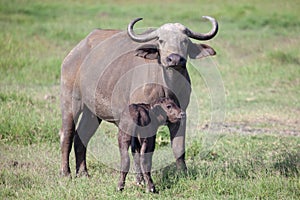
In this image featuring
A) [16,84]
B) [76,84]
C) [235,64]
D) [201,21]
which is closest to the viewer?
[76,84]

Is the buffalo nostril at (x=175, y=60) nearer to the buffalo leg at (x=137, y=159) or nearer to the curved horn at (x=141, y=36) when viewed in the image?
the curved horn at (x=141, y=36)

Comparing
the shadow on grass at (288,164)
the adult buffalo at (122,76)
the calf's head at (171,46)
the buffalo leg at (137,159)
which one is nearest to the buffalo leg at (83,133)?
the adult buffalo at (122,76)

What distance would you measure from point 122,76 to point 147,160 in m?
1.09

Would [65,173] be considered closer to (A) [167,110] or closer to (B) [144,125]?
(B) [144,125]

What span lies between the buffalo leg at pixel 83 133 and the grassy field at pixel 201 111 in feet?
0.78

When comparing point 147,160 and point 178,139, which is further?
point 178,139

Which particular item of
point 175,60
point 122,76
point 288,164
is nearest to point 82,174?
point 122,76

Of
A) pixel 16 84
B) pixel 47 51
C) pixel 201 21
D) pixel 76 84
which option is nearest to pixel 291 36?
pixel 201 21

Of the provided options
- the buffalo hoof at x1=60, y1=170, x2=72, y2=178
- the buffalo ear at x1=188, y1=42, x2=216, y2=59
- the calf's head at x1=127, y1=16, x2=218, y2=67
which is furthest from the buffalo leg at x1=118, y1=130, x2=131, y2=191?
the buffalo hoof at x1=60, y1=170, x2=72, y2=178

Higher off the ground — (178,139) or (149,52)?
(149,52)

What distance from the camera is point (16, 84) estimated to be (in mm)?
12430

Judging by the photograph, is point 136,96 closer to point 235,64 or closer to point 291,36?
point 235,64

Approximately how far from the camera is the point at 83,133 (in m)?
7.55

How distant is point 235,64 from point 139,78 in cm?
843
